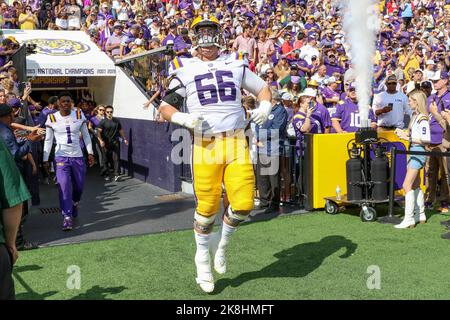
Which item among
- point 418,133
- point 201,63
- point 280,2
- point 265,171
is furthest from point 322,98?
point 280,2

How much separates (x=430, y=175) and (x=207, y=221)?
203 inches

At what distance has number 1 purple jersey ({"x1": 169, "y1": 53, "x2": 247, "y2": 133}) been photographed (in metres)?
5.48

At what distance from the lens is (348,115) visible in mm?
9867

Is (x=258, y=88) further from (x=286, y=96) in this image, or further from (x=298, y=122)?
(x=286, y=96)

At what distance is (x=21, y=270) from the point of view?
6410 mm

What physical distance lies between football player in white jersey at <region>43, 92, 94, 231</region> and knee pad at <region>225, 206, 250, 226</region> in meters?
3.62

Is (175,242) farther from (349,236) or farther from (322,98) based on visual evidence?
(322,98)

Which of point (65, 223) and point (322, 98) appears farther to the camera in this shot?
point (322, 98)

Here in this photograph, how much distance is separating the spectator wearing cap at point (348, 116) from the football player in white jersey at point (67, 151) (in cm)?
412

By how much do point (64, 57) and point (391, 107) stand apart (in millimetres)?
8593

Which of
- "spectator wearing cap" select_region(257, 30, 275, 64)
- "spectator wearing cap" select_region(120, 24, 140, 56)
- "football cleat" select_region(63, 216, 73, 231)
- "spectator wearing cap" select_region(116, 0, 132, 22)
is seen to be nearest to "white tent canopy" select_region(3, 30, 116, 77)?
"spectator wearing cap" select_region(120, 24, 140, 56)

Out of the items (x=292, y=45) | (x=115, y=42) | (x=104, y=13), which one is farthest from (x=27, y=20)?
(x=292, y=45)

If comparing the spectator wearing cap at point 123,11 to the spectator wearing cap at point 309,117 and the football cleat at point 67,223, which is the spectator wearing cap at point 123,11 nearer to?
the spectator wearing cap at point 309,117

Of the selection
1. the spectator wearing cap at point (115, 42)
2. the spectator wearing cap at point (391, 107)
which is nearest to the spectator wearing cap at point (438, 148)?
the spectator wearing cap at point (391, 107)
